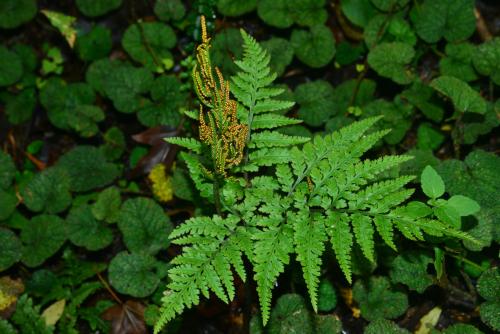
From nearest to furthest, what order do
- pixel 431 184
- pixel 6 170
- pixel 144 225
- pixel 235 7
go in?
pixel 431 184 < pixel 144 225 < pixel 6 170 < pixel 235 7

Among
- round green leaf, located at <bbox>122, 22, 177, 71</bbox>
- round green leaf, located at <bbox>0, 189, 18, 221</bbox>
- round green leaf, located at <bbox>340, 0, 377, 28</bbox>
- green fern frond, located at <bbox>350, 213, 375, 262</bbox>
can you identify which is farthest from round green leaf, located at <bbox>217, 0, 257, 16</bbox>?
green fern frond, located at <bbox>350, 213, 375, 262</bbox>

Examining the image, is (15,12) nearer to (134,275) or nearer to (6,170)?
(6,170)

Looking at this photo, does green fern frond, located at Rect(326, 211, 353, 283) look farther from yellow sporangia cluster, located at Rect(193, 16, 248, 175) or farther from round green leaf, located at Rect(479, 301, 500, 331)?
round green leaf, located at Rect(479, 301, 500, 331)

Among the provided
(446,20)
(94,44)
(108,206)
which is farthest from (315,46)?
(108,206)

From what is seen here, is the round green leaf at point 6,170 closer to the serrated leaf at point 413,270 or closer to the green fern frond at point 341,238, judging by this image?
the green fern frond at point 341,238

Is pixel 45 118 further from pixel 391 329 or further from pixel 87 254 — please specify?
pixel 391 329

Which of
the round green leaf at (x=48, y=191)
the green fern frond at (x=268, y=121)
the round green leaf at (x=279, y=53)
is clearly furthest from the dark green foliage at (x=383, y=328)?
the round green leaf at (x=48, y=191)

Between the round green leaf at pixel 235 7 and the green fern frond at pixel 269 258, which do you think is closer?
the green fern frond at pixel 269 258
